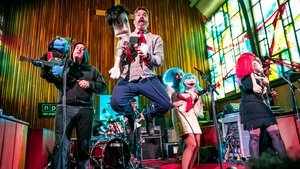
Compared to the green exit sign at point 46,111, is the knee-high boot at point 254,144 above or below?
below

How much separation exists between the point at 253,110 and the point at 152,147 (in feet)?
15.1

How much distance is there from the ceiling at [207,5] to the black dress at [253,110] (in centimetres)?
760

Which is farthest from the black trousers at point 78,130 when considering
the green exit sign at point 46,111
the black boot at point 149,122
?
the green exit sign at point 46,111

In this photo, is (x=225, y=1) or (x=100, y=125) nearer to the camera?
(x=100, y=125)

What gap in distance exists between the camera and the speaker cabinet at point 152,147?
21.8 feet

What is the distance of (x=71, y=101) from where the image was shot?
240 centimetres

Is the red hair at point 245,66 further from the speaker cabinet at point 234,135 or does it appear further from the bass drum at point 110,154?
the bass drum at point 110,154

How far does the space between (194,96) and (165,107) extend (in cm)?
92

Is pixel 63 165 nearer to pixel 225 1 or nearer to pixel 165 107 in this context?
pixel 165 107

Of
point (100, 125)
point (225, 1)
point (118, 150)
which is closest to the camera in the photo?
point (118, 150)

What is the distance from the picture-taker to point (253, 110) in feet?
8.35

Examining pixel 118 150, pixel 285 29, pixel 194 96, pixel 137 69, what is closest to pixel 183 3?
pixel 285 29

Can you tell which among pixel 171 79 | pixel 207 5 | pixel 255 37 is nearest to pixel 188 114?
pixel 171 79

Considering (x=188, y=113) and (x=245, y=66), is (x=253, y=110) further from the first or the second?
(x=188, y=113)
